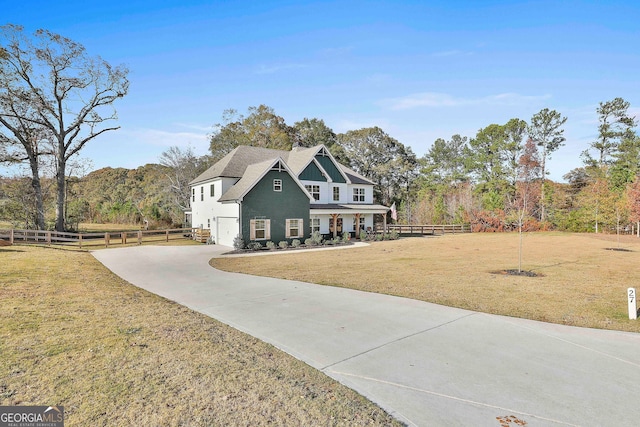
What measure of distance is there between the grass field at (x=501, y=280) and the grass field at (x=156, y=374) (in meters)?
5.30

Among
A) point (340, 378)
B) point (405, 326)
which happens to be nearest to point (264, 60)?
point (405, 326)

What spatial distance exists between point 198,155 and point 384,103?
94.7ft

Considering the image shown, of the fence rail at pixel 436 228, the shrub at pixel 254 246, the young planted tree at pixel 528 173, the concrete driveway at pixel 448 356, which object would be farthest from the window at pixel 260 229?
the young planted tree at pixel 528 173

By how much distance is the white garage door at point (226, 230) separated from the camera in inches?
876

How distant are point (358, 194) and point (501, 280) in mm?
22128

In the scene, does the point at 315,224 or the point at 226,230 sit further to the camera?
the point at 315,224

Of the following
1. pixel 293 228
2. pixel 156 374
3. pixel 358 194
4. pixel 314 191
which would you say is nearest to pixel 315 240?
pixel 293 228

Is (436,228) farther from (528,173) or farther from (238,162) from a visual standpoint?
(238,162)

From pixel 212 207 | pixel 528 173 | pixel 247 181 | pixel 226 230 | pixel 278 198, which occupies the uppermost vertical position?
pixel 528 173

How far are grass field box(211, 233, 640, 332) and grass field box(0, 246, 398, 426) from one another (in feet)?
17.4

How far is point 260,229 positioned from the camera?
2253 centimetres

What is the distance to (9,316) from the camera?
240 inches

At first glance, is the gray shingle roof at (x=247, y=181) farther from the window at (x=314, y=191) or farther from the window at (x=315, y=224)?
the window at (x=315, y=224)

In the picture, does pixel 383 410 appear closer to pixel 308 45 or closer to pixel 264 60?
pixel 308 45
